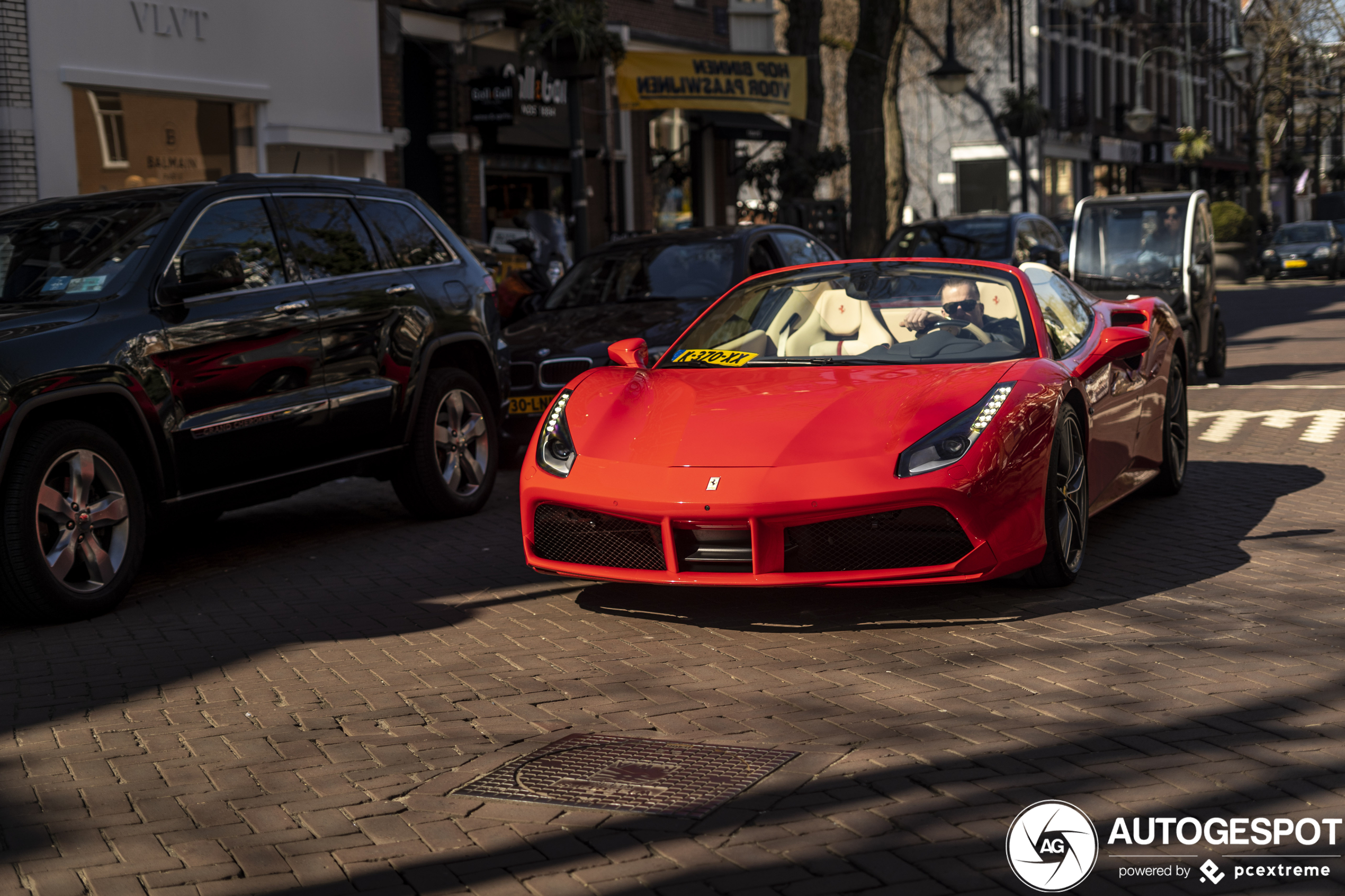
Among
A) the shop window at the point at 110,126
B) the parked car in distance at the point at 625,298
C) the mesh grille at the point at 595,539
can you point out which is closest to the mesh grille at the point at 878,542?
the mesh grille at the point at 595,539

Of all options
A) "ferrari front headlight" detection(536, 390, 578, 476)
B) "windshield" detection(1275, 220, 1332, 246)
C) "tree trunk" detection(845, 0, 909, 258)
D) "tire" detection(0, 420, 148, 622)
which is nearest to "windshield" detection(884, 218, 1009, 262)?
"tree trunk" detection(845, 0, 909, 258)

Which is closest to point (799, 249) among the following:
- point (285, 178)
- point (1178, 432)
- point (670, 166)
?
point (1178, 432)

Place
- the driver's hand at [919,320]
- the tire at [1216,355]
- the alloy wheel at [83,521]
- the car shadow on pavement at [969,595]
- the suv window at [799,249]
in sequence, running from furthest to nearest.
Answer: the tire at [1216,355] → the suv window at [799,249] → the driver's hand at [919,320] → the alloy wheel at [83,521] → the car shadow on pavement at [969,595]

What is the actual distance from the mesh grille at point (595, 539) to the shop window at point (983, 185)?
50.6m

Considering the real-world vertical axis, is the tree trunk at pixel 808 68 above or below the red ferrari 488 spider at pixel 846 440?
above

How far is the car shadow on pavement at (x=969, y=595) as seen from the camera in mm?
6164

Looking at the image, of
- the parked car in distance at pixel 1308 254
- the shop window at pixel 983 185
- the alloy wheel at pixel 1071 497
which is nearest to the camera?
the alloy wheel at pixel 1071 497

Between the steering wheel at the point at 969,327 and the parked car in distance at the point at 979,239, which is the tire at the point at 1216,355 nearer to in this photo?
the parked car in distance at the point at 979,239

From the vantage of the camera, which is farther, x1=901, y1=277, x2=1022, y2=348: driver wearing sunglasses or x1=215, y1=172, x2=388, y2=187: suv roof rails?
x1=215, y1=172, x2=388, y2=187: suv roof rails

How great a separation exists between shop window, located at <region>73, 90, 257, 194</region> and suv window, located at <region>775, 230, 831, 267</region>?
6740 millimetres

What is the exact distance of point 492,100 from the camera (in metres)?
22.4

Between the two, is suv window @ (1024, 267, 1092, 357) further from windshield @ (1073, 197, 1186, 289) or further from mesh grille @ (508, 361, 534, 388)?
windshield @ (1073, 197, 1186, 289)

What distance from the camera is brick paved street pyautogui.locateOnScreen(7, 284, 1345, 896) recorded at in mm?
3754
